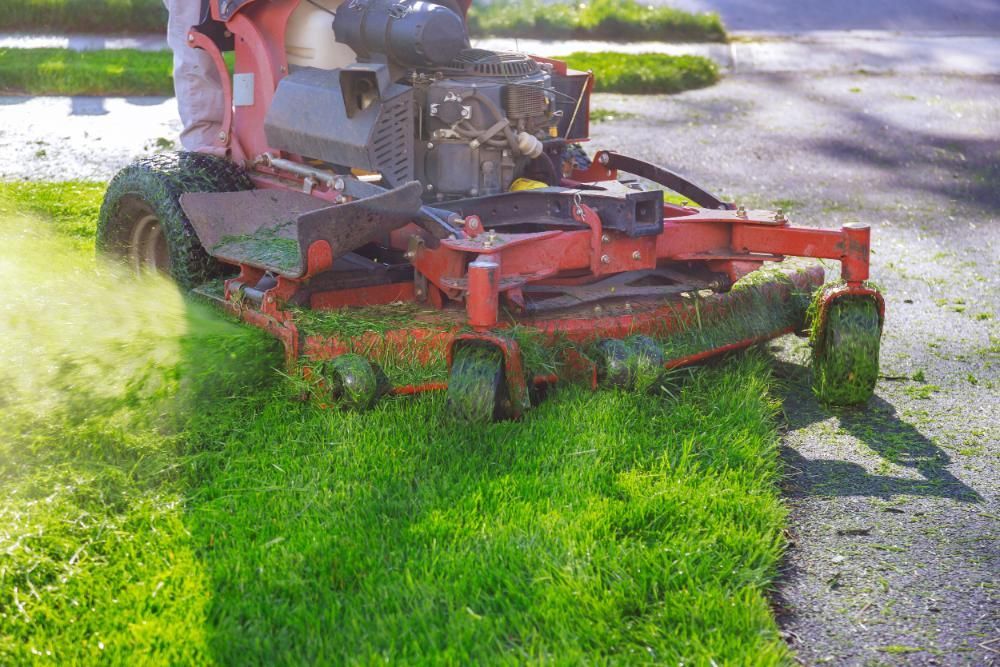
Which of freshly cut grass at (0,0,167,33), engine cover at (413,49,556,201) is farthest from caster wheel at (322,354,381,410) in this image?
freshly cut grass at (0,0,167,33)

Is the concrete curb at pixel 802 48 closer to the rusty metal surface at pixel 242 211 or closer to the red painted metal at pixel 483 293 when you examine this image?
the rusty metal surface at pixel 242 211

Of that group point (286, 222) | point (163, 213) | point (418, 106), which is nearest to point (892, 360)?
point (418, 106)

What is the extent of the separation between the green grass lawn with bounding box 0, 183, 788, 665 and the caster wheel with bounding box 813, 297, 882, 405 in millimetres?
244

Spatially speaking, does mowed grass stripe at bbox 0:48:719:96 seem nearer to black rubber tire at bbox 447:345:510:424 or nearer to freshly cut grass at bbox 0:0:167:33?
freshly cut grass at bbox 0:0:167:33

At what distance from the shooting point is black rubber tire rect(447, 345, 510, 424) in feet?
13.5

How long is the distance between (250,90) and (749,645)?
3.39 meters

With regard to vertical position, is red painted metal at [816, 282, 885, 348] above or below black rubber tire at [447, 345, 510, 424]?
above

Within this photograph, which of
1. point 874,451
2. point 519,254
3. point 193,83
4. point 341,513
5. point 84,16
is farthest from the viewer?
point 84,16

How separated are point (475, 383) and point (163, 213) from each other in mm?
1784

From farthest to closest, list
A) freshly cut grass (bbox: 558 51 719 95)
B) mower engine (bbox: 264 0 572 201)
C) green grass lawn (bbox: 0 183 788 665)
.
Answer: freshly cut grass (bbox: 558 51 719 95), mower engine (bbox: 264 0 572 201), green grass lawn (bbox: 0 183 788 665)

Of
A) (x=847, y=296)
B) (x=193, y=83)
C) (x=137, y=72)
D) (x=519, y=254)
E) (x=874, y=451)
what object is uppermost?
(x=193, y=83)

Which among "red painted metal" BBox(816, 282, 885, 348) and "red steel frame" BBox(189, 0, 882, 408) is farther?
"red painted metal" BBox(816, 282, 885, 348)

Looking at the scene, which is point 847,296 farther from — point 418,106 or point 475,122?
point 418,106

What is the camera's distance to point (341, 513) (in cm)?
360
